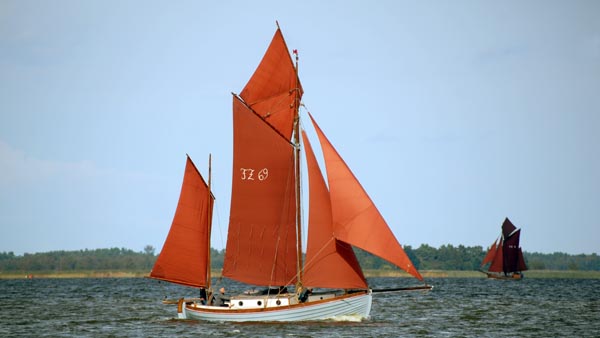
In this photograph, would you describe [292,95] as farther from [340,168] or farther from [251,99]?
[340,168]

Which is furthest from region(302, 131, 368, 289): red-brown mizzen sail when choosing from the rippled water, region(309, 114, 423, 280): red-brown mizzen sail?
the rippled water

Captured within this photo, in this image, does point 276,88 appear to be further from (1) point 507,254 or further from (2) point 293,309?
(1) point 507,254

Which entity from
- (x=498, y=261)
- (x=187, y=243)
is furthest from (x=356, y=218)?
(x=498, y=261)

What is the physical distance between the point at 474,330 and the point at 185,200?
55.4 ft

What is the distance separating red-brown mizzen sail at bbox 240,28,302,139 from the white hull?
866 cm

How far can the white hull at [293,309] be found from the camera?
147ft

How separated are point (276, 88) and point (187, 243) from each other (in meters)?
9.80

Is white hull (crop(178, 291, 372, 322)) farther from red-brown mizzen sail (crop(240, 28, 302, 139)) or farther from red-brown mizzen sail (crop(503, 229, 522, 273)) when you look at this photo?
red-brown mizzen sail (crop(503, 229, 522, 273))

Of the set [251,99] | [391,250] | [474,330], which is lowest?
[474,330]

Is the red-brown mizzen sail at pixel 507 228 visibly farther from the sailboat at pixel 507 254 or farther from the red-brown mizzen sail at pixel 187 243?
the red-brown mizzen sail at pixel 187 243

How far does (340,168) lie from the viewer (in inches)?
1747

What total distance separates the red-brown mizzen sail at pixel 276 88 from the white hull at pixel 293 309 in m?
8.66

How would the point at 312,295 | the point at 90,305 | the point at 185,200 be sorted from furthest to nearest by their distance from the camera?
the point at 90,305
the point at 185,200
the point at 312,295

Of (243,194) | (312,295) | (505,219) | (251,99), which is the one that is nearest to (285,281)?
(312,295)
